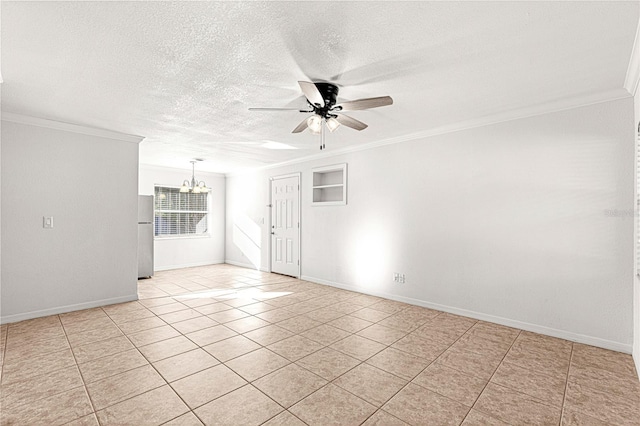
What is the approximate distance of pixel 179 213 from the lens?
302 inches

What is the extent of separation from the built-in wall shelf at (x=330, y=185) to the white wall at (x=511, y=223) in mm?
200

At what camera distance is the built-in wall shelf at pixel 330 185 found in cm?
553

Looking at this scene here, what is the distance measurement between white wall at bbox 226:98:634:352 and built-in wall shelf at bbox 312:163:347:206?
7.9 inches

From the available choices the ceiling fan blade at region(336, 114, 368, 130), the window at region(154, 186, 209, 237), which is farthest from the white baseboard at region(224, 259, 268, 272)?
the ceiling fan blade at region(336, 114, 368, 130)

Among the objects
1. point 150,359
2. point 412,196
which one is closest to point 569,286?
point 412,196

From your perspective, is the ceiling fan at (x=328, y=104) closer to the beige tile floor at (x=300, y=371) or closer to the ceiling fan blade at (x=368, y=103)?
the ceiling fan blade at (x=368, y=103)

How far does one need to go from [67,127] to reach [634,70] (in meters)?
6.02

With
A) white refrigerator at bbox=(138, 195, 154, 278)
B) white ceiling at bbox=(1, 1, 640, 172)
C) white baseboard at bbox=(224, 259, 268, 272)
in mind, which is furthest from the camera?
white baseboard at bbox=(224, 259, 268, 272)

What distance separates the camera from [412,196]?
454 centimetres

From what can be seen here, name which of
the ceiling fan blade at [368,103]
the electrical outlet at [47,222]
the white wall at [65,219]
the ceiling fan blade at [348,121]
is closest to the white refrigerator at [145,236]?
the white wall at [65,219]

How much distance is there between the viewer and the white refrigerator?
6289mm

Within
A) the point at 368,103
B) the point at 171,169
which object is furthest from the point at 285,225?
the point at 368,103

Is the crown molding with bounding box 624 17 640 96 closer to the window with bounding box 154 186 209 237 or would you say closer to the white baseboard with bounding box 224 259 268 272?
the white baseboard with bounding box 224 259 268 272

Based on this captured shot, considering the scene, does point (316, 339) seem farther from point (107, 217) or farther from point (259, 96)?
point (107, 217)
